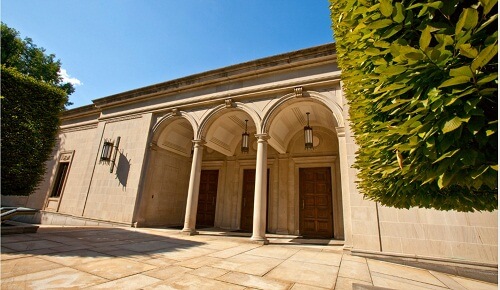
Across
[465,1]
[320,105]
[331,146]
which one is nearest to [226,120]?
[320,105]

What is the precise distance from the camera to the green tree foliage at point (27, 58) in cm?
1541

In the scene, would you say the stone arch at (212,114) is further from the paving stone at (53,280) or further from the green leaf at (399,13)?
the green leaf at (399,13)

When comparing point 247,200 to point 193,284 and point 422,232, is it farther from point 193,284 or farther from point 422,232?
point 193,284

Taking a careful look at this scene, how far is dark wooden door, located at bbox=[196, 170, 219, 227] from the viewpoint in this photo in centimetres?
1100

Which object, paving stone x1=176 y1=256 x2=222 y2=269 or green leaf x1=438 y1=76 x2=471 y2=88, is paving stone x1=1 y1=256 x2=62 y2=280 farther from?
green leaf x1=438 y1=76 x2=471 y2=88

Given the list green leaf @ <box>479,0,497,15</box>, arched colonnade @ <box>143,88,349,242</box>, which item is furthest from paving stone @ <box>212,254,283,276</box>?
green leaf @ <box>479,0,497,15</box>

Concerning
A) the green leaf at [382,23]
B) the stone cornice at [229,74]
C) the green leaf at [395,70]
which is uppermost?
the stone cornice at [229,74]

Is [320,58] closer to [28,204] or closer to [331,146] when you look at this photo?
[331,146]

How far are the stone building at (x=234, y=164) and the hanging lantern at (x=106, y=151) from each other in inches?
2.4

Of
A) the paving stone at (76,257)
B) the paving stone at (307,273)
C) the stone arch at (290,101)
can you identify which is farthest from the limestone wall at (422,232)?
the paving stone at (76,257)

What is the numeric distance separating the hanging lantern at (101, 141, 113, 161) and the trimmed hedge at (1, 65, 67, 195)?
1771 mm

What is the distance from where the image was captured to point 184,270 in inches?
135

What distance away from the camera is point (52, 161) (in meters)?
13.0

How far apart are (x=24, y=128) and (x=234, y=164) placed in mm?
8454
